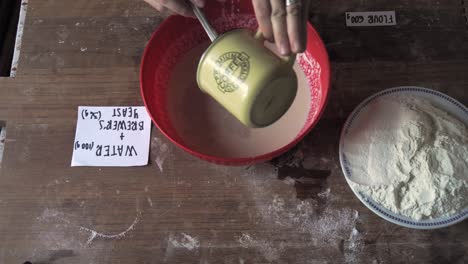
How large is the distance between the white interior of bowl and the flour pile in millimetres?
119

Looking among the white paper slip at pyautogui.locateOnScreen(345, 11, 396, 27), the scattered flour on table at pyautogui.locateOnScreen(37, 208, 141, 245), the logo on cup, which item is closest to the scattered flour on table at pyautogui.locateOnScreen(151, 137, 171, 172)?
the scattered flour on table at pyautogui.locateOnScreen(37, 208, 141, 245)

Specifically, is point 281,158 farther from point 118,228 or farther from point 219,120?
point 118,228

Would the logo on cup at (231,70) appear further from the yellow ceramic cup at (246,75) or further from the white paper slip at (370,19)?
the white paper slip at (370,19)

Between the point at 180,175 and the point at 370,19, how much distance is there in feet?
1.75

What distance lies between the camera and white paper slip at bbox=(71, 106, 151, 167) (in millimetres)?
779

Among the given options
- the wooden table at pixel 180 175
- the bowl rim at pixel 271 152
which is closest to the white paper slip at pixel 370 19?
the wooden table at pixel 180 175

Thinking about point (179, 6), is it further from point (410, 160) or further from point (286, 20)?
point (410, 160)

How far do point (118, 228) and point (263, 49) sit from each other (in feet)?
1.38

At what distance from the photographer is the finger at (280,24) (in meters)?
0.58

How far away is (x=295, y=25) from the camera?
0.58 meters

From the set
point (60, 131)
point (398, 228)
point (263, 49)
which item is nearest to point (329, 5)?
point (263, 49)

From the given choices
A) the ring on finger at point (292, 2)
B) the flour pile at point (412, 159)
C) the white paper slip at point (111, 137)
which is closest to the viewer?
the ring on finger at point (292, 2)

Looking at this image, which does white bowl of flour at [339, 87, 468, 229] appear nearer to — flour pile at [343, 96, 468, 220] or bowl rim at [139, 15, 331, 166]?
flour pile at [343, 96, 468, 220]

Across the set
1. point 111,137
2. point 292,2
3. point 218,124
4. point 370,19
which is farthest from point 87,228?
point 370,19
